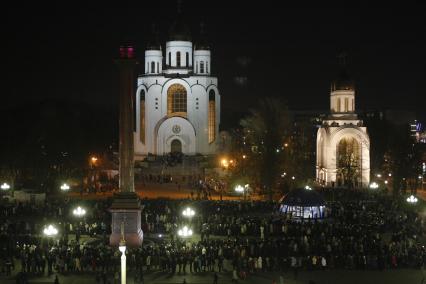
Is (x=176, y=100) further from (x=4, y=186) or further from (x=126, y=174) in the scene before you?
(x=126, y=174)

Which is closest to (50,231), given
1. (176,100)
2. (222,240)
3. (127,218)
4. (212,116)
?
(127,218)

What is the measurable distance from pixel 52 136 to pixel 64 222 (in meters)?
23.1

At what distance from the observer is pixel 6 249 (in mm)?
27031

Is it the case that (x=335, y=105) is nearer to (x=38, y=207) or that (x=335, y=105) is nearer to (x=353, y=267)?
(x=38, y=207)

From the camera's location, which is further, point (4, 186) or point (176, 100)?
point (176, 100)

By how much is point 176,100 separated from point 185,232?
34941 mm

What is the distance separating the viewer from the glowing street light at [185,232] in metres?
30.1

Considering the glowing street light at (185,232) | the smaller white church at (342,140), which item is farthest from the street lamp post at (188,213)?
the smaller white church at (342,140)

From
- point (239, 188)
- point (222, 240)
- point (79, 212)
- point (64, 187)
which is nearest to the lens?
point (222, 240)

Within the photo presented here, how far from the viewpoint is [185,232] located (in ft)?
98.8

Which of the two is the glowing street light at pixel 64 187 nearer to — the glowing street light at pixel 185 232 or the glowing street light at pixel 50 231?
the glowing street light at pixel 50 231

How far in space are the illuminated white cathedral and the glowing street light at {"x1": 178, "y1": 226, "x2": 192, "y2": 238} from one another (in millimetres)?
31756

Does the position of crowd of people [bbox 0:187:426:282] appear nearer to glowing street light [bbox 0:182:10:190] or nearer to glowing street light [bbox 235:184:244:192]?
glowing street light [bbox 235:184:244:192]

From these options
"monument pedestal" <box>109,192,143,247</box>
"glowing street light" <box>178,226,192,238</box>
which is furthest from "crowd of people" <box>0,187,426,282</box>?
"monument pedestal" <box>109,192,143,247</box>
